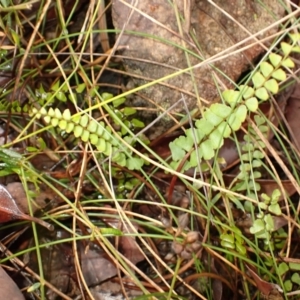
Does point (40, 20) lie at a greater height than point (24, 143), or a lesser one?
greater

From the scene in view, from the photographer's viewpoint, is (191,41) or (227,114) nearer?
(227,114)

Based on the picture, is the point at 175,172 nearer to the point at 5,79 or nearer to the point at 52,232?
the point at 52,232

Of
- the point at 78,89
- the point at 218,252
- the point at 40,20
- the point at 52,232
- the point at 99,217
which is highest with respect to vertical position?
the point at 40,20

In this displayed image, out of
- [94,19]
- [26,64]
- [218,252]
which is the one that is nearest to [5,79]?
[26,64]

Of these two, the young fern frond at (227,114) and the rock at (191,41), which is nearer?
the young fern frond at (227,114)

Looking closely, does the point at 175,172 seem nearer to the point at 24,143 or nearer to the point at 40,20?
the point at 24,143

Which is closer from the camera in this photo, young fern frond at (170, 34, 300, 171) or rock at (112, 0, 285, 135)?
young fern frond at (170, 34, 300, 171)

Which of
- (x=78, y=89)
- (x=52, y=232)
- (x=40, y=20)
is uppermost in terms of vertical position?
(x=40, y=20)

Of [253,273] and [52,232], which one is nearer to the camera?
[253,273]

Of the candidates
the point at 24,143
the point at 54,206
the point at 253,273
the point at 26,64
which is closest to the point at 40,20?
the point at 26,64
